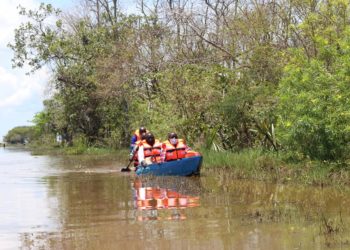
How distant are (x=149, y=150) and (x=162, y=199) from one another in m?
6.00

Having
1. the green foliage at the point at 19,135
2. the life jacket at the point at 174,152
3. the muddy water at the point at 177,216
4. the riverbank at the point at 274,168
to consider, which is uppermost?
the green foliage at the point at 19,135

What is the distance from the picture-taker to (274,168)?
1570 centimetres

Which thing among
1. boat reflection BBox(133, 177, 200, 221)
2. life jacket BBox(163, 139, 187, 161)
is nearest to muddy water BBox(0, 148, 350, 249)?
boat reflection BBox(133, 177, 200, 221)

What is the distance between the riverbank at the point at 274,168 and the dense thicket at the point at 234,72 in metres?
0.45

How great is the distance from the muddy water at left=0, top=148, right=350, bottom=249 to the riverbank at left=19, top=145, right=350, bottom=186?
A: 1.80 ft

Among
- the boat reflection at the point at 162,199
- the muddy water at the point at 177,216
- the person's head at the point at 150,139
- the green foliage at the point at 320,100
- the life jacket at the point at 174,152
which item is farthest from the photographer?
the person's head at the point at 150,139

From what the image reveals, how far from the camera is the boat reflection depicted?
33.1 feet

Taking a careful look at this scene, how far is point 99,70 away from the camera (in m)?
31.9

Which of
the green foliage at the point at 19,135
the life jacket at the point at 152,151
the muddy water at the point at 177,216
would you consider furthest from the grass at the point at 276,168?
the green foliage at the point at 19,135

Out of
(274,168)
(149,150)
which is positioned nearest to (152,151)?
(149,150)

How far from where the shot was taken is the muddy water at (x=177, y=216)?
25.0 ft

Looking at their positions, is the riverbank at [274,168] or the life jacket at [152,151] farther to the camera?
the life jacket at [152,151]

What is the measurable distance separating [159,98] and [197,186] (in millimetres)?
10595

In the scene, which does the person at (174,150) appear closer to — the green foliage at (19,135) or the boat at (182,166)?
the boat at (182,166)
